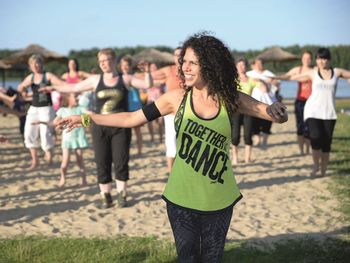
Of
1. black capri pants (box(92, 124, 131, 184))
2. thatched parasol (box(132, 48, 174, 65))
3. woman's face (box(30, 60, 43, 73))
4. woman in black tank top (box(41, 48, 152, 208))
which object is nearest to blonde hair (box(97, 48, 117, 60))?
woman in black tank top (box(41, 48, 152, 208))

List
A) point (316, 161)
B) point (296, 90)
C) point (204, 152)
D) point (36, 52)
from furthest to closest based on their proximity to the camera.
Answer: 1. point (296, 90)
2. point (36, 52)
3. point (316, 161)
4. point (204, 152)

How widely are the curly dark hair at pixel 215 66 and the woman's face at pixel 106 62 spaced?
332 centimetres

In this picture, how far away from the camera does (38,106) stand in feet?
29.1

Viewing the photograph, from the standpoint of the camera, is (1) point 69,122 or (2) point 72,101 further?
(2) point 72,101

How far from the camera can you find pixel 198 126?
9.46 feet

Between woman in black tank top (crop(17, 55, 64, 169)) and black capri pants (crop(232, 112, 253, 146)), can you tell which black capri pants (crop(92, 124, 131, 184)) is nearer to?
woman in black tank top (crop(17, 55, 64, 169))

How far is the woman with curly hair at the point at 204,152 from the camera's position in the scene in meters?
2.90

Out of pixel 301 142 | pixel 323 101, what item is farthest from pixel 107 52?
pixel 301 142

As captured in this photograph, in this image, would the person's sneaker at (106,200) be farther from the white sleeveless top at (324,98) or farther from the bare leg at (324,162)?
the bare leg at (324,162)

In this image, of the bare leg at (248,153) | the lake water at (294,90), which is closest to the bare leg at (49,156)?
the bare leg at (248,153)

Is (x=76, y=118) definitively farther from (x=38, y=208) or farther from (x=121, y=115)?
(x=38, y=208)

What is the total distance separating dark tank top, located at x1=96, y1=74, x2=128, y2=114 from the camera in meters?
6.26

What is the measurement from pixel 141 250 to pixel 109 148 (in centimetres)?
198

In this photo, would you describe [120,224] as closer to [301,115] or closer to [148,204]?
[148,204]
